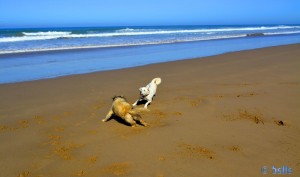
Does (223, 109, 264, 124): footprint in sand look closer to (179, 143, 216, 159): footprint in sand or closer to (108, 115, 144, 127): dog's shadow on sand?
(179, 143, 216, 159): footprint in sand

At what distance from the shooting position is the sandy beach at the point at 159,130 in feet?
12.4

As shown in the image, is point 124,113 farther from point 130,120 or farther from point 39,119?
point 39,119

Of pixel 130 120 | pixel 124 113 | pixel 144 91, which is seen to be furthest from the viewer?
pixel 144 91

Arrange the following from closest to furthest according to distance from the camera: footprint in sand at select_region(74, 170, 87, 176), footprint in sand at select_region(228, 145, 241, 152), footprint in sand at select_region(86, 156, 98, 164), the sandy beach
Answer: footprint in sand at select_region(74, 170, 87, 176)
the sandy beach
footprint in sand at select_region(86, 156, 98, 164)
footprint in sand at select_region(228, 145, 241, 152)

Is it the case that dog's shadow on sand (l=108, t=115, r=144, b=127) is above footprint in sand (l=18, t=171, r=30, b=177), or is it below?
above

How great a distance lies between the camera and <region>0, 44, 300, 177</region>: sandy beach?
3771mm

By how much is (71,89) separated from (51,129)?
302 centimetres

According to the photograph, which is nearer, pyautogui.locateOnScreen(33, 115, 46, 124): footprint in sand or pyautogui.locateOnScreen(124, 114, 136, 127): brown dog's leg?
pyautogui.locateOnScreen(124, 114, 136, 127): brown dog's leg

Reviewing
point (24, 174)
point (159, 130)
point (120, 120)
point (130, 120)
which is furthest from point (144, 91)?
point (24, 174)

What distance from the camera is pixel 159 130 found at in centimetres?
492

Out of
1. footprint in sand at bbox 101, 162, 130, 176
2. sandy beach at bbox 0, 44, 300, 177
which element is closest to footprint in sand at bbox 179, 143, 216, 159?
sandy beach at bbox 0, 44, 300, 177

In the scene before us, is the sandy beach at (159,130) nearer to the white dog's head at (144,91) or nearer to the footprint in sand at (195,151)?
the footprint in sand at (195,151)

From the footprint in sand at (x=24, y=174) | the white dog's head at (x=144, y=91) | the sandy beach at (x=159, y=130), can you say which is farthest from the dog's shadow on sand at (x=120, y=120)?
the footprint in sand at (x=24, y=174)

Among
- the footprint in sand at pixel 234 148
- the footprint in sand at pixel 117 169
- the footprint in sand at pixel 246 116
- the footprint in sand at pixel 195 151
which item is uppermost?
the footprint in sand at pixel 246 116
